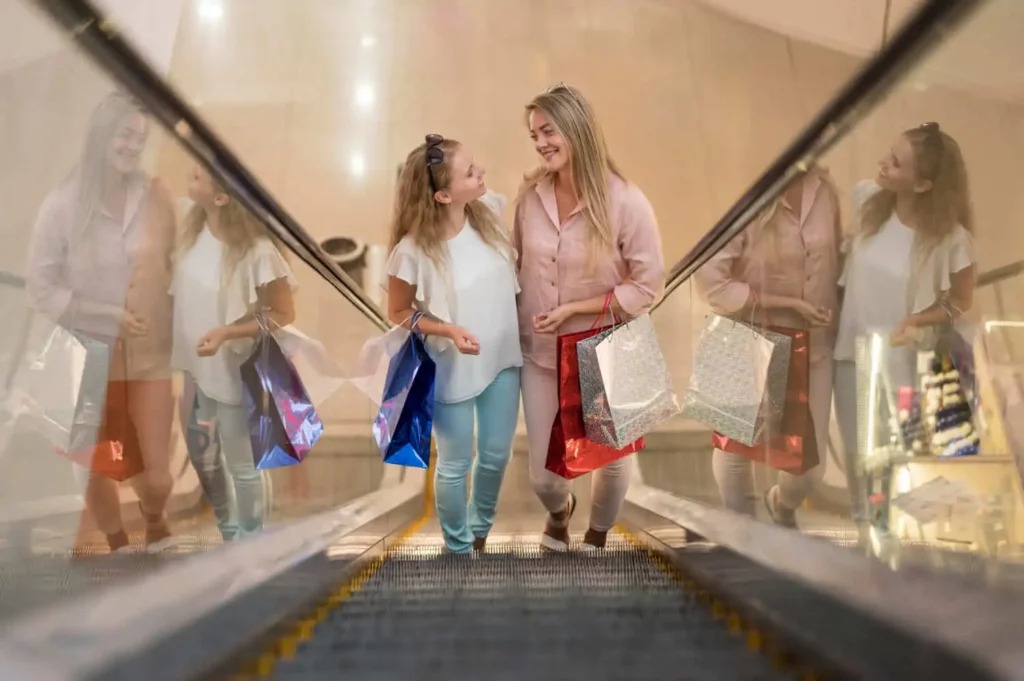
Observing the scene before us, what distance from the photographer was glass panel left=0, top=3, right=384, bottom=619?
1.39m

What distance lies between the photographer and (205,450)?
79.6 inches

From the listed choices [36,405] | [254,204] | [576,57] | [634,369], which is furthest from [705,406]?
[576,57]

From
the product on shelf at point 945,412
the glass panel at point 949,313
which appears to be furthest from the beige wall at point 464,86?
the product on shelf at point 945,412

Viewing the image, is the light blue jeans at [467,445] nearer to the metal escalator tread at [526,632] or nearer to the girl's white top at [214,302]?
the metal escalator tread at [526,632]

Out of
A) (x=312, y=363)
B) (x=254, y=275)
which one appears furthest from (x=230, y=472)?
(x=312, y=363)

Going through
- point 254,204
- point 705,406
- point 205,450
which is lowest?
point 205,450

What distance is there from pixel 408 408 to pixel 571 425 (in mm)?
585

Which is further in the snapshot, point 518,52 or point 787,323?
point 518,52

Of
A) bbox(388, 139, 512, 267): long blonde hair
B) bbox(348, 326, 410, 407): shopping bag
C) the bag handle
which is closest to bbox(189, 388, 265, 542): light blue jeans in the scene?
bbox(348, 326, 410, 407): shopping bag

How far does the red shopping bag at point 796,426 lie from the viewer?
212cm

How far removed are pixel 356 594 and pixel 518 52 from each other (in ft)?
12.2

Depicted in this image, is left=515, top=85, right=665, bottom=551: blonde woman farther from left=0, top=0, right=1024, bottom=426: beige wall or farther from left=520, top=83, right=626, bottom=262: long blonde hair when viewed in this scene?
left=0, top=0, right=1024, bottom=426: beige wall

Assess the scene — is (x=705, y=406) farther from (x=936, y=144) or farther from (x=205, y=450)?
(x=205, y=450)

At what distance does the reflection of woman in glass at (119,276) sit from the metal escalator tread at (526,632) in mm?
493
